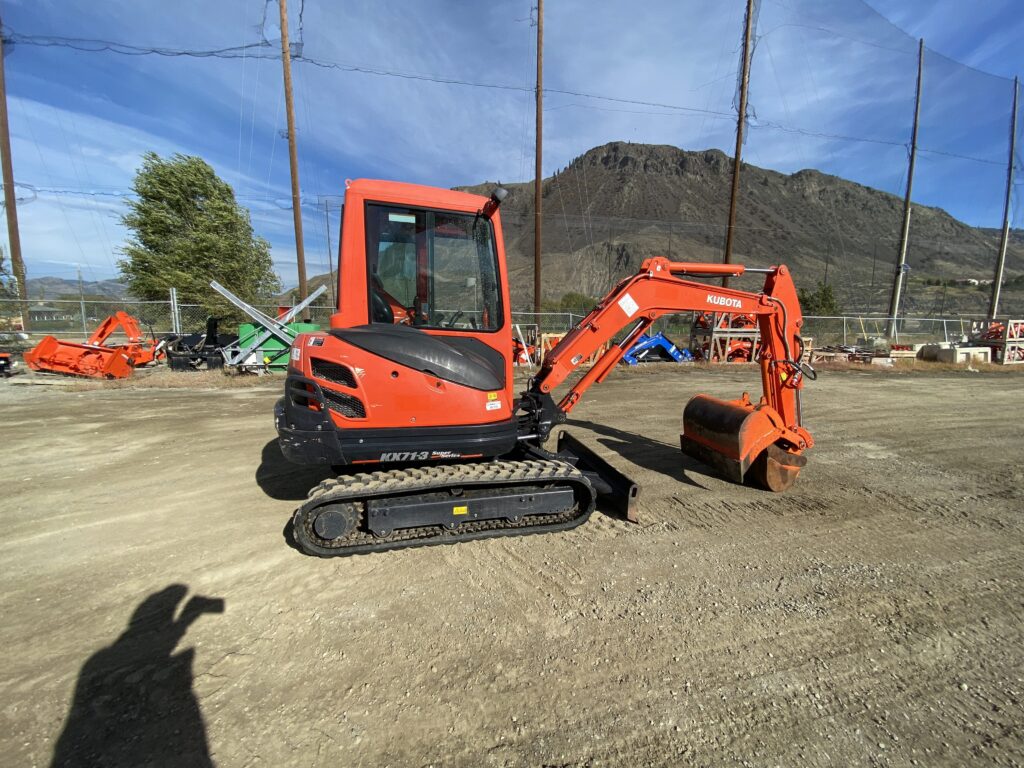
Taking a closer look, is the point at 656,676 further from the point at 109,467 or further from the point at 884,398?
the point at 884,398

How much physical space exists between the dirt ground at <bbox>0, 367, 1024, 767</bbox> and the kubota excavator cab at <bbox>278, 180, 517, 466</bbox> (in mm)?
873

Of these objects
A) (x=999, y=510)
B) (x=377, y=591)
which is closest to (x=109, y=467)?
(x=377, y=591)

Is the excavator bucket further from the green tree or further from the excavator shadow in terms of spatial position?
the green tree

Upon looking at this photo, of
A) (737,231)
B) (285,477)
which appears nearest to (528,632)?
(285,477)

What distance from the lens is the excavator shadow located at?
16.7 ft

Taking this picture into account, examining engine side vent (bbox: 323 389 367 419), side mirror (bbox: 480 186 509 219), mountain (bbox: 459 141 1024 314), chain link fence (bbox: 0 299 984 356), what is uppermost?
mountain (bbox: 459 141 1024 314)

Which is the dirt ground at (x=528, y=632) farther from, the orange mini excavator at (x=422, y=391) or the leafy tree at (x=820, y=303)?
the leafy tree at (x=820, y=303)

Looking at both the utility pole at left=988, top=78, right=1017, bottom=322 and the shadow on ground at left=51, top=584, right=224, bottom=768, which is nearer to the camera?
the shadow on ground at left=51, top=584, right=224, bottom=768

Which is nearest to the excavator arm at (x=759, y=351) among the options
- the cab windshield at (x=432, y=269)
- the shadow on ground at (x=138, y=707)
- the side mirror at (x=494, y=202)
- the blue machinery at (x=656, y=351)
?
the cab windshield at (x=432, y=269)

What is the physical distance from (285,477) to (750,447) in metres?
4.75

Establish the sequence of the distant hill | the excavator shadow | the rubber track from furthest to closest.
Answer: the distant hill < the excavator shadow < the rubber track

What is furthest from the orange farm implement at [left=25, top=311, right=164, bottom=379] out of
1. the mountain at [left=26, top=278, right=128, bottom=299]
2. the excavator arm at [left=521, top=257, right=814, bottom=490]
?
the excavator arm at [left=521, top=257, right=814, bottom=490]

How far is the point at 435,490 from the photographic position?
3.49m

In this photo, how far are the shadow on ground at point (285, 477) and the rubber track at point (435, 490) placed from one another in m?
1.16
